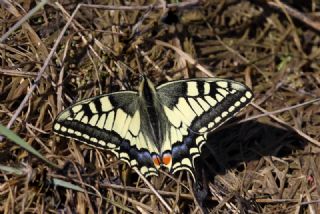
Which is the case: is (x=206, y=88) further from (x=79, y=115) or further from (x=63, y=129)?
(x=63, y=129)

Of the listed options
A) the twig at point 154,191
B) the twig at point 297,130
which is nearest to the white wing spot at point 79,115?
the twig at point 154,191

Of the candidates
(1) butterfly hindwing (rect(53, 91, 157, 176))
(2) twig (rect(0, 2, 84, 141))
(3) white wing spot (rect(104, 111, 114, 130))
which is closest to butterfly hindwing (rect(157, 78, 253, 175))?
(1) butterfly hindwing (rect(53, 91, 157, 176))

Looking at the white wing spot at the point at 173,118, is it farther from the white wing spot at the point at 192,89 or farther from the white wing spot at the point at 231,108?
the white wing spot at the point at 231,108

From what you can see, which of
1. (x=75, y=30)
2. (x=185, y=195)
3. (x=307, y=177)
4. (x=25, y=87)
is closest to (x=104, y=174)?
(x=185, y=195)

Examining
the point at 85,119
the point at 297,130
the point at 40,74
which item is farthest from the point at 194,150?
the point at 40,74

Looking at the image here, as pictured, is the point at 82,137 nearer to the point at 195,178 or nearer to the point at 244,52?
the point at 195,178

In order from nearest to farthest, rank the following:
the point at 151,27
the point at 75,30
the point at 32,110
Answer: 1. the point at 32,110
2. the point at 75,30
3. the point at 151,27
